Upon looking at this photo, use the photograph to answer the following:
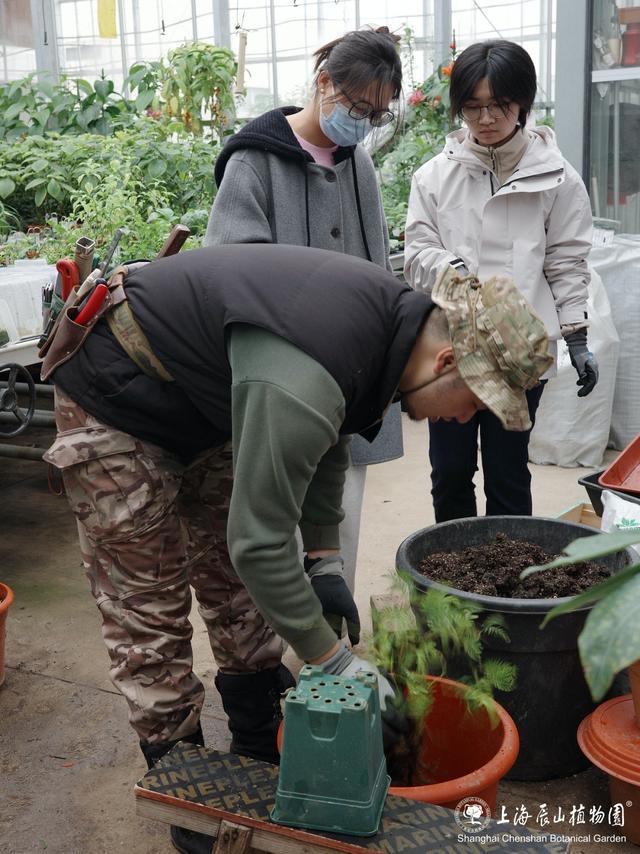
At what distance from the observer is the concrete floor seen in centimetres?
210

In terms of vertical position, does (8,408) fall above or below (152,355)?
below

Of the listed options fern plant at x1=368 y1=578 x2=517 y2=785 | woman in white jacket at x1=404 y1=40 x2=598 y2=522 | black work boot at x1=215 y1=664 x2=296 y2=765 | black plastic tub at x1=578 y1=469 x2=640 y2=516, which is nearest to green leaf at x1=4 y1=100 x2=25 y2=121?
woman in white jacket at x1=404 y1=40 x2=598 y2=522

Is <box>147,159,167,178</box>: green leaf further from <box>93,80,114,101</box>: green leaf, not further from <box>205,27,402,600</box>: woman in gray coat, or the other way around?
<box>205,27,402,600</box>: woman in gray coat

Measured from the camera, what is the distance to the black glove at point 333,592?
1970 millimetres

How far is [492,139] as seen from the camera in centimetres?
259

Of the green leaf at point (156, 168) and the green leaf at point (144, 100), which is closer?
the green leaf at point (156, 168)

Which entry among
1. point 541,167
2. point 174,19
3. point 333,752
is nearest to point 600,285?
point 541,167

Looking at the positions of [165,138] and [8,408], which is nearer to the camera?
[8,408]

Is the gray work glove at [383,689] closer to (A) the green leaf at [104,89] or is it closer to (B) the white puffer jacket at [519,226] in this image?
(B) the white puffer jacket at [519,226]

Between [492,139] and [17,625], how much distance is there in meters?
2.07

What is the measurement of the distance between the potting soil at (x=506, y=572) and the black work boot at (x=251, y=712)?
464mm

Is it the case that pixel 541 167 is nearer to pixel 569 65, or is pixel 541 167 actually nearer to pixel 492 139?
pixel 492 139

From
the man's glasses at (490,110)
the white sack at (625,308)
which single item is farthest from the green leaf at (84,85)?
the man's glasses at (490,110)

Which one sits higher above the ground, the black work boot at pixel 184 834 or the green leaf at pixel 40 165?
the green leaf at pixel 40 165
